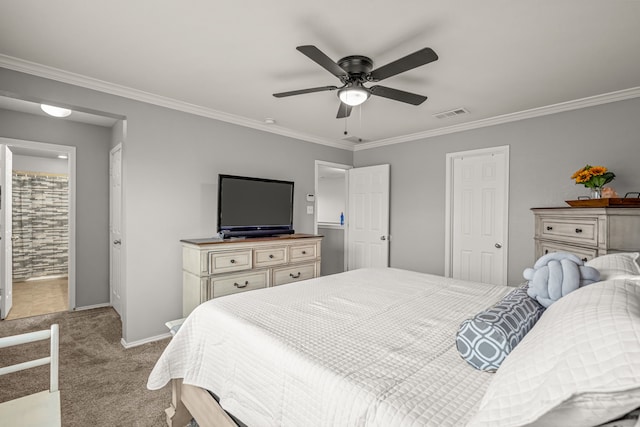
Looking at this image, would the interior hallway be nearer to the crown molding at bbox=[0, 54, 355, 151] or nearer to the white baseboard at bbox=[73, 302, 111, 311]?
the white baseboard at bbox=[73, 302, 111, 311]

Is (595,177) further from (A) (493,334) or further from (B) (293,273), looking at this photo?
(B) (293,273)

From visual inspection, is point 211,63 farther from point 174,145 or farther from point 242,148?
point 242,148

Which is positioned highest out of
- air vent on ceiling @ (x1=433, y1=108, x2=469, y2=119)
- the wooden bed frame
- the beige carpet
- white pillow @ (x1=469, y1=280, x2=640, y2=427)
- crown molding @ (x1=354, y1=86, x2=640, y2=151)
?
air vent on ceiling @ (x1=433, y1=108, x2=469, y2=119)

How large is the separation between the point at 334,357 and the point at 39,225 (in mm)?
6537

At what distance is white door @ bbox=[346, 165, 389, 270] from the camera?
186 inches

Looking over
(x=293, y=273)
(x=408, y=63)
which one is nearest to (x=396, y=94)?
(x=408, y=63)

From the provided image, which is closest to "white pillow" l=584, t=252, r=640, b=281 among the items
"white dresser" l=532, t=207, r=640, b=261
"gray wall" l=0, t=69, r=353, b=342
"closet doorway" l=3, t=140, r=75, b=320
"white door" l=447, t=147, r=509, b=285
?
"white dresser" l=532, t=207, r=640, b=261

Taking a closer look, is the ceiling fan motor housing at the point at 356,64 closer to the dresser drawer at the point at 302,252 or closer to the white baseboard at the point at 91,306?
the dresser drawer at the point at 302,252

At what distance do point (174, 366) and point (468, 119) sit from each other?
3.90 metres

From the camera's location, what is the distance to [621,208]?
7.43 feet

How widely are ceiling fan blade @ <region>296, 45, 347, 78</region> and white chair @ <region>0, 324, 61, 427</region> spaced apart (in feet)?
5.87

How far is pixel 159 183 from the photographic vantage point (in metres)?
3.17

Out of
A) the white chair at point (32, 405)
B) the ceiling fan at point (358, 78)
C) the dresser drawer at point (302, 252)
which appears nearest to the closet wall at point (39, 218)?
the dresser drawer at point (302, 252)

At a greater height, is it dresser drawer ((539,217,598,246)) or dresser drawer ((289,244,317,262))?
dresser drawer ((539,217,598,246))
